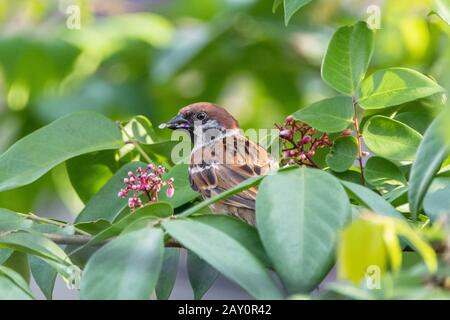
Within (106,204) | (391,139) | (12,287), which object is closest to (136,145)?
(106,204)

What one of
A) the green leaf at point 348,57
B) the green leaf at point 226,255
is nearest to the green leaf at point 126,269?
the green leaf at point 226,255

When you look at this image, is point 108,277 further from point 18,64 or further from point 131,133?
point 18,64

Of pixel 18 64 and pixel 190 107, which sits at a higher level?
pixel 18 64

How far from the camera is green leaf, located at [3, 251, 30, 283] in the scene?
1701 millimetres

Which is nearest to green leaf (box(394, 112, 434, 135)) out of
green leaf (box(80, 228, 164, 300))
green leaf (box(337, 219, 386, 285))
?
green leaf (box(80, 228, 164, 300))

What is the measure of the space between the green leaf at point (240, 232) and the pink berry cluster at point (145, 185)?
14.1 inches

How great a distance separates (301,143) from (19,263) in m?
Result: 0.68

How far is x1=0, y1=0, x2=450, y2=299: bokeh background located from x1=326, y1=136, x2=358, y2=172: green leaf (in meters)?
2.19

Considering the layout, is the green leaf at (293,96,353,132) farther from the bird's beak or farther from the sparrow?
the bird's beak

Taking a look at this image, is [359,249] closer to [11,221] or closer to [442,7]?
[442,7]

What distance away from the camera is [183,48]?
4.30 metres

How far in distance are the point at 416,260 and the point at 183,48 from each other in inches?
107

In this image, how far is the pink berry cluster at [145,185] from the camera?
1848mm
